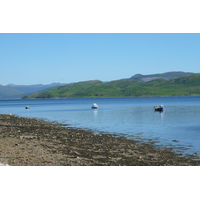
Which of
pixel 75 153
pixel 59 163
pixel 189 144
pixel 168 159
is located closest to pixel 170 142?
pixel 189 144

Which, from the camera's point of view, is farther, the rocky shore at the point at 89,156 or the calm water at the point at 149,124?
the calm water at the point at 149,124

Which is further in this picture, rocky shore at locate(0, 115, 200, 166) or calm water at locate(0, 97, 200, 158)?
calm water at locate(0, 97, 200, 158)

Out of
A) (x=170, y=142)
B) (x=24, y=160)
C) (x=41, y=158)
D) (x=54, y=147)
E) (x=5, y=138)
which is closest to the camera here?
(x=24, y=160)

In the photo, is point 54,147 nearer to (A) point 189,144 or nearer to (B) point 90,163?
(B) point 90,163

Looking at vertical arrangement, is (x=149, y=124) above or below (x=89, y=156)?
below

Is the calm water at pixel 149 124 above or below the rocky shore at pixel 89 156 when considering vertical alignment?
below

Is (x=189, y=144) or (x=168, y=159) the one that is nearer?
(x=168, y=159)

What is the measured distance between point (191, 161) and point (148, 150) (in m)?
4.57

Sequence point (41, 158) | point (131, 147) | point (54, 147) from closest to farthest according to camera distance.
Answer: point (41, 158)
point (54, 147)
point (131, 147)

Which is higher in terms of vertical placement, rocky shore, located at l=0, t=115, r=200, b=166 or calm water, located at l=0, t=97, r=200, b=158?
rocky shore, located at l=0, t=115, r=200, b=166

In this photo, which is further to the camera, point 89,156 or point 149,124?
point 149,124

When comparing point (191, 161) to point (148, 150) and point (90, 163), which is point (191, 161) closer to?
point (148, 150)

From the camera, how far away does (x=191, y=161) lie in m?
18.9

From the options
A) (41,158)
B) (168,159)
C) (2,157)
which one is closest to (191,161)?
(168,159)
